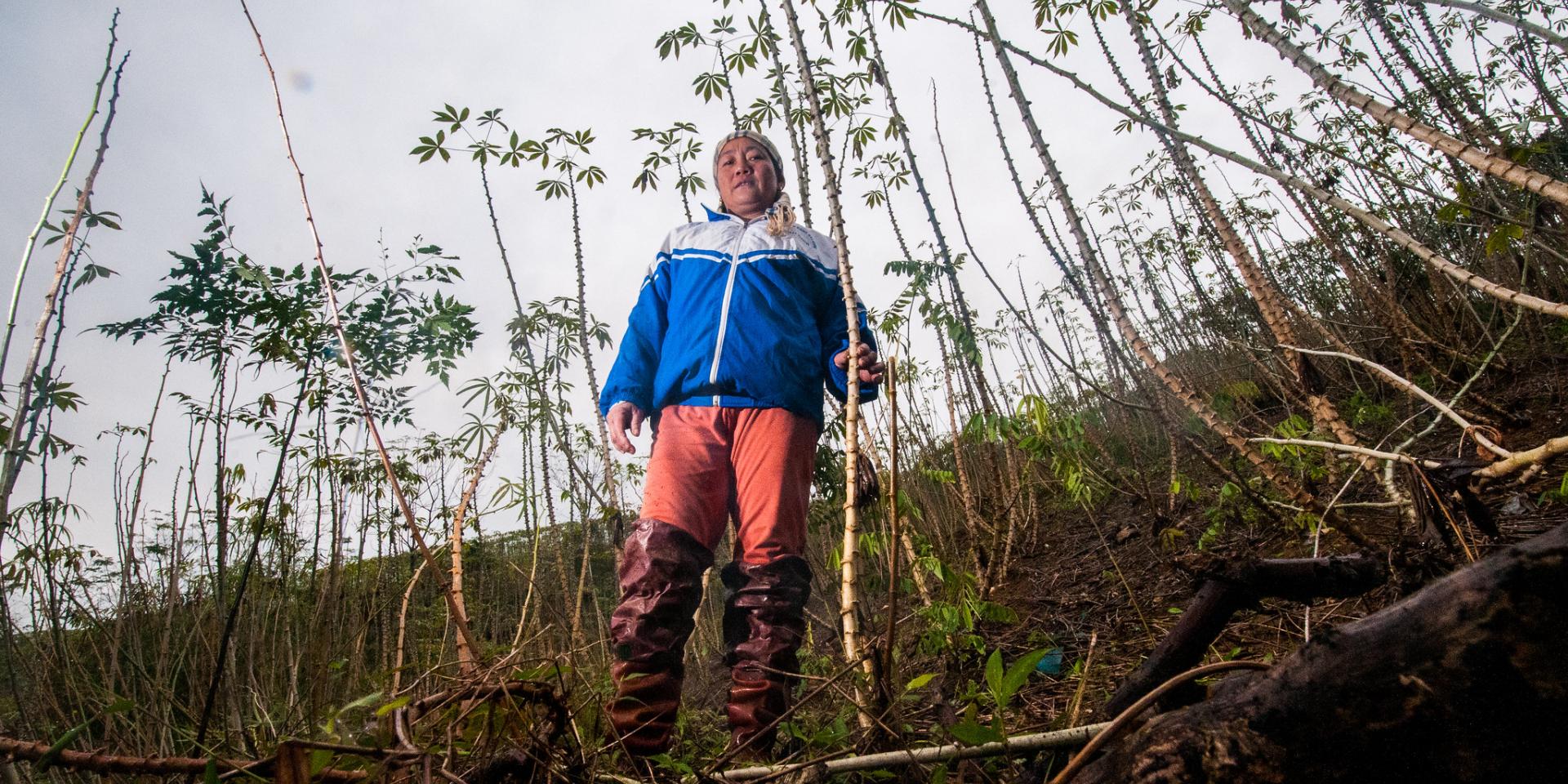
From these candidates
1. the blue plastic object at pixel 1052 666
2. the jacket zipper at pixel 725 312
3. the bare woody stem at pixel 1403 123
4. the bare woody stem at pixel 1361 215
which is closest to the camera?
the bare woody stem at pixel 1403 123

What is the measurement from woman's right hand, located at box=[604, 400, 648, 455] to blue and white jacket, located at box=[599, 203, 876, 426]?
3 centimetres

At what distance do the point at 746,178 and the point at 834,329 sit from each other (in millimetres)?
670

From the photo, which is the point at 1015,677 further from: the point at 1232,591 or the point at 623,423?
the point at 623,423

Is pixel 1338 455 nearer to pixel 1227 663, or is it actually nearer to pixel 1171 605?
pixel 1171 605

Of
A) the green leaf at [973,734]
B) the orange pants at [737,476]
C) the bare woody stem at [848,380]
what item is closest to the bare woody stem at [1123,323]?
the bare woody stem at [848,380]

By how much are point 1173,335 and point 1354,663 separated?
7916 millimetres

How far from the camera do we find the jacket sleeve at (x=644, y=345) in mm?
1887

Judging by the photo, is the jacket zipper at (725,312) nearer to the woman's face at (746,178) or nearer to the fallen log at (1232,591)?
the woman's face at (746,178)

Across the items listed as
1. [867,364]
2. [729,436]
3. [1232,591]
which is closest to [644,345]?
[729,436]

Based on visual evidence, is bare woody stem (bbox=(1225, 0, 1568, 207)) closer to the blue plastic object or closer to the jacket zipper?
the jacket zipper

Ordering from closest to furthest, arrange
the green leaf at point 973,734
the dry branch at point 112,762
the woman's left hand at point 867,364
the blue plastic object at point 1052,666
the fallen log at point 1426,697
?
1. the fallen log at point 1426,697
2. the dry branch at point 112,762
3. the green leaf at point 973,734
4. the woman's left hand at point 867,364
5. the blue plastic object at point 1052,666

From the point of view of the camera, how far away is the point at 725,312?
6.17 ft

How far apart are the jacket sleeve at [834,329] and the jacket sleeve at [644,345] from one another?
1.75 ft

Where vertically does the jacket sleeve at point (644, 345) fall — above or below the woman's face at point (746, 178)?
below
